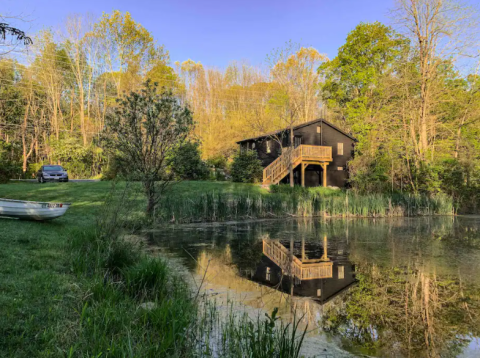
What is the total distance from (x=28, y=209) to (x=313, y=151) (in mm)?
22631

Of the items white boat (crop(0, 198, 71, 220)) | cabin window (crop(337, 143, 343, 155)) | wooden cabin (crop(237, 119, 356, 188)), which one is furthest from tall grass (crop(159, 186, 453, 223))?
cabin window (crop(337, 143, 343, 155))

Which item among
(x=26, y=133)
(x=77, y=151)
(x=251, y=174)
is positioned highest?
(x=26, y=133)

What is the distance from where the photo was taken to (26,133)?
36.2 meters

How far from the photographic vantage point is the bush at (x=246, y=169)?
90.0 feet

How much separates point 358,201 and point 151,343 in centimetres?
1577

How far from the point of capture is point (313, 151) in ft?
92.1

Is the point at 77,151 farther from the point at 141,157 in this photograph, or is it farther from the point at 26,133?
the point at 141,157

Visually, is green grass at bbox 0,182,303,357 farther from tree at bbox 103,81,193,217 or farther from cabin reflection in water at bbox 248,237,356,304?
tree at bbox 103,81,193,217

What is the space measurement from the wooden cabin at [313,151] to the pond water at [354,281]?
647 inches

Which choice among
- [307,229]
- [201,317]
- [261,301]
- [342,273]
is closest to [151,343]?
[201,317]

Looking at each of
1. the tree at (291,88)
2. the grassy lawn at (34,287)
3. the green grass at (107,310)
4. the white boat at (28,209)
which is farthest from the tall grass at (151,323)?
the tree at (291,88)

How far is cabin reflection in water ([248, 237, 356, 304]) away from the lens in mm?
5746

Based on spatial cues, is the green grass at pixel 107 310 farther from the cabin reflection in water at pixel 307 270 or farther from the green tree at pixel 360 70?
the green tree at pixel 360 70

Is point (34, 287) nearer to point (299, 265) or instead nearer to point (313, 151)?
point (299, 265)
